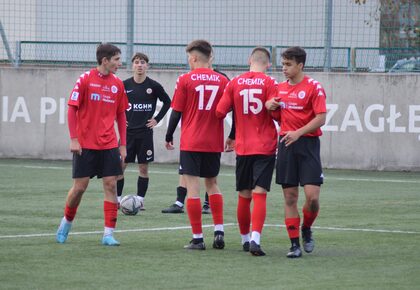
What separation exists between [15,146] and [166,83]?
3437mm

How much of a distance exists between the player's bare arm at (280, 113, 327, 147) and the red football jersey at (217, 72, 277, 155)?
376mm

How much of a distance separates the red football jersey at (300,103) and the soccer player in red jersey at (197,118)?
81 centimetres

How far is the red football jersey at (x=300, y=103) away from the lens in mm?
9617

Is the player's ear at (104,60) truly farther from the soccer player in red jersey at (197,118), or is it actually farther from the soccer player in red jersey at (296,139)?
the soccer player in red jersey at (296,139)

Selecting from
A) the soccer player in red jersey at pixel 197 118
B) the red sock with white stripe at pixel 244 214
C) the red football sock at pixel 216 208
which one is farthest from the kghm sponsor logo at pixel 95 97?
the red sock with white stripe at pixel 244 214

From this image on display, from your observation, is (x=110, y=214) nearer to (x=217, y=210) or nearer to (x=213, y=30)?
(x=217, y=210)

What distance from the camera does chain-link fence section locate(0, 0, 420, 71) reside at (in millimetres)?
21297

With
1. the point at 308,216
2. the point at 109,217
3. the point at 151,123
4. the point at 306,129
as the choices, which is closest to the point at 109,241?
the point at 109,217

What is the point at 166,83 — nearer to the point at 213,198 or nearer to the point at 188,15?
the point at 188,15

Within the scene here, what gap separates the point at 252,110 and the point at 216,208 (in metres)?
1.07

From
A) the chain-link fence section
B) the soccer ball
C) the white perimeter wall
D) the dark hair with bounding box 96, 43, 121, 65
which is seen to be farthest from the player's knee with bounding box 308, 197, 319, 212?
the chain-link fence section

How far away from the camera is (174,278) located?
8336 mm

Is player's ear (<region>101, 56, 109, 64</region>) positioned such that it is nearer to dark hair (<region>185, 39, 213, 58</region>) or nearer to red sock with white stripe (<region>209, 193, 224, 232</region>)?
dark hair (<region>185, 39, 213, 58</region>)

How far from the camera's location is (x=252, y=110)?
32.7 feet
